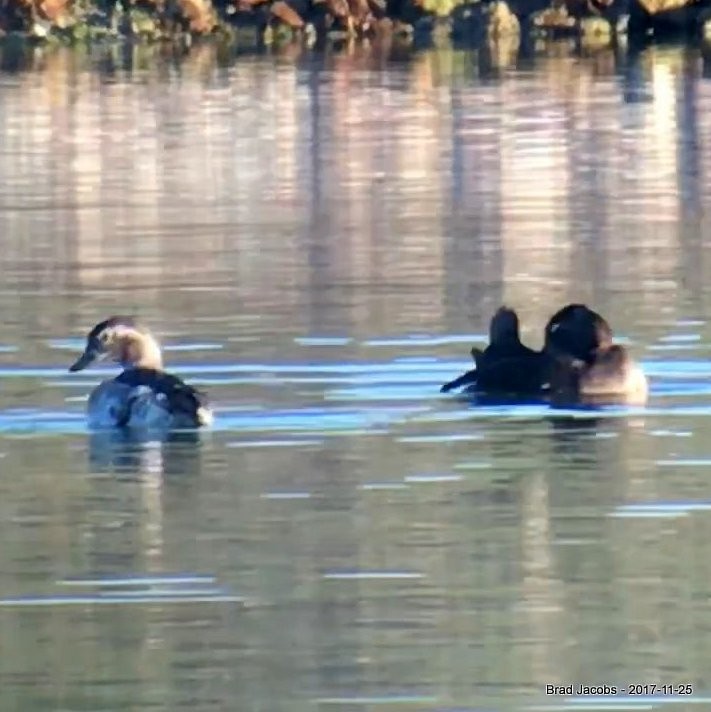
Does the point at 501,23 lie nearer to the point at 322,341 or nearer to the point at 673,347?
the point at 322,341

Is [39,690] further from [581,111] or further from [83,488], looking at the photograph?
[581,111]

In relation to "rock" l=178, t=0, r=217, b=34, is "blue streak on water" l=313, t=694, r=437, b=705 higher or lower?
lower

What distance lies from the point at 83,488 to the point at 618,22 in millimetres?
47979

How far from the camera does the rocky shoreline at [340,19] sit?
58.9 metres

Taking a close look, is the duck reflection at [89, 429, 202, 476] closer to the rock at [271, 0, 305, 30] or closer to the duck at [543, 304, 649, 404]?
the duck at [543, 304, 649, 404]

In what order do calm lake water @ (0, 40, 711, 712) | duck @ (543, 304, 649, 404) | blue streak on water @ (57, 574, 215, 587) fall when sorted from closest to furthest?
calm lake water @ (0, 40, 711, 712) < blue streak on water @ (57, 574, 215, 587) < duck @ (543, 304, 649, 404)

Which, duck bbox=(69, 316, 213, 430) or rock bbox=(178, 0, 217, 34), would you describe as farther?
rock bbox=(178, 0, 217, 34)

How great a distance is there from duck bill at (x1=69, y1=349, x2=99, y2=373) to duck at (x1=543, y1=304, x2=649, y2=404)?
6.30 ft

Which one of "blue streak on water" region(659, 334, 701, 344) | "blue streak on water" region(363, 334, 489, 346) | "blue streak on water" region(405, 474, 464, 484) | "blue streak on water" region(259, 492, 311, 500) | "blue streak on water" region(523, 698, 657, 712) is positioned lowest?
"blue streak on water" region(523, 698, 657, 712)

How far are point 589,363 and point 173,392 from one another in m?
1.93

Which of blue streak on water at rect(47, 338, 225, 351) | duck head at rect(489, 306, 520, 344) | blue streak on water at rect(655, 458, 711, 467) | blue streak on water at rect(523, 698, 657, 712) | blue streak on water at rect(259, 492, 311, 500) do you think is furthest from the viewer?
blue streak on water at rect(47, 338, 225, 351)

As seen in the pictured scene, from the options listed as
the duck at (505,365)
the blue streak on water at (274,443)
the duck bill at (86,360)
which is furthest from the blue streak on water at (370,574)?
the duck bill at (86,360)

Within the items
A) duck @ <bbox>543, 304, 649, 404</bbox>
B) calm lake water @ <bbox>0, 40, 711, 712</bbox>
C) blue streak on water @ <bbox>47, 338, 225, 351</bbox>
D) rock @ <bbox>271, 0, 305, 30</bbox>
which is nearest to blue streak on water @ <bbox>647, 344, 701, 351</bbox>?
calm lake water @ <bbox>0, 40, 711, 712</bbox>

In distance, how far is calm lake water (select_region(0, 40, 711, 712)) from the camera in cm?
941
